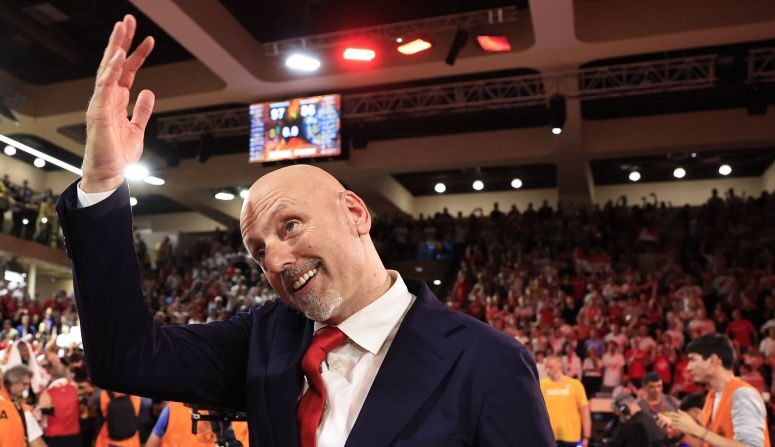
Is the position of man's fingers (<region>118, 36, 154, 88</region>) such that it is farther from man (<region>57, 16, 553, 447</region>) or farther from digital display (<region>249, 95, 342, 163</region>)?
digital display (<region>249, 95, 342, 163</region>)

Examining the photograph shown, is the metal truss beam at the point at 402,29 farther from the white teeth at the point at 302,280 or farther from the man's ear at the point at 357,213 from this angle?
the white teeth at the point at 302,280

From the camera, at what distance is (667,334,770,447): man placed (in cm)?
371

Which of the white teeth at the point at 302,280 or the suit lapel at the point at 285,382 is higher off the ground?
the white teeth at the point at 302,280

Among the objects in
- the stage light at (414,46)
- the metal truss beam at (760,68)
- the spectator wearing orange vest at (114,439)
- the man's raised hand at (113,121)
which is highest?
the stage light at (414,46)

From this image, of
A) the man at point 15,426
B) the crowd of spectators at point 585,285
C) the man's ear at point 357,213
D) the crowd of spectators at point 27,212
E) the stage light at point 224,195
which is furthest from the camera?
the stage light at point 224,195

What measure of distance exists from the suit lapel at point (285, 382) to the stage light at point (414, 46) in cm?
1049

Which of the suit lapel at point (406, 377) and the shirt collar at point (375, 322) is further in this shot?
the shirt collar at point (375, 322)

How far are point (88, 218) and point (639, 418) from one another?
5.63m

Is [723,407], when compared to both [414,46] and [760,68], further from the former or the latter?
[760,68]

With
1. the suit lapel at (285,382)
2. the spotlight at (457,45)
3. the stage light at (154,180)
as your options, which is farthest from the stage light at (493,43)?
the suit lapel at (285,382)

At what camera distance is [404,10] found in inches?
487

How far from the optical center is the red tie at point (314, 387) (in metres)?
1.34

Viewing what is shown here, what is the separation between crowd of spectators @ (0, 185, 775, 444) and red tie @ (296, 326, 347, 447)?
6937mm

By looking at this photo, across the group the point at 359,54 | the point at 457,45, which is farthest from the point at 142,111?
the point at 359,54
